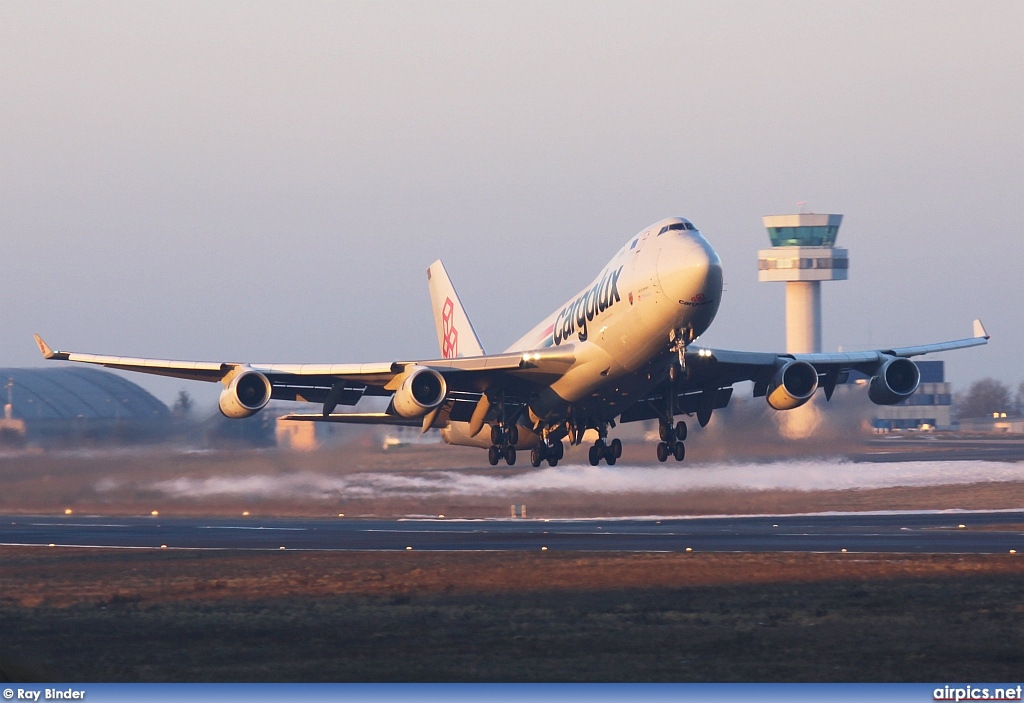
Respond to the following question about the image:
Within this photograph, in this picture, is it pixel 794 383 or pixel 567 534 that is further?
pixel 567 534

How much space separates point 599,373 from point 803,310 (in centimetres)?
8622

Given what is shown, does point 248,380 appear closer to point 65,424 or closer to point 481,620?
point 481,620

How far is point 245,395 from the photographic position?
131ft

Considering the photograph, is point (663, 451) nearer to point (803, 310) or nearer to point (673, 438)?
point (673, 438)

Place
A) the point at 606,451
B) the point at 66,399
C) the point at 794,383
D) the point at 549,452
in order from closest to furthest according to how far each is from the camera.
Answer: the point at 794,383, the point at 549,452, the point at 606,451, the point at 66,399

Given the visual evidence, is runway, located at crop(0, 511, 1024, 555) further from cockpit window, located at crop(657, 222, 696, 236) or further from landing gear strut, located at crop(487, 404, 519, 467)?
cockpit window, located at crop(657, 222, 696, 236)

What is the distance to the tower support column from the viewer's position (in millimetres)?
119938

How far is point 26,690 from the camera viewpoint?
12305mm

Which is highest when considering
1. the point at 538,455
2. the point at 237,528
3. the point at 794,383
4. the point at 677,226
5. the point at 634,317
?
the point at 677,226

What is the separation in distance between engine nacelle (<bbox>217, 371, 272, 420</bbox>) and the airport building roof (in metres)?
38.9

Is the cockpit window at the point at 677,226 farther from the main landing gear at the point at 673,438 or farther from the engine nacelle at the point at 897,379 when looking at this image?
the engine nacelle at the point at 897,379

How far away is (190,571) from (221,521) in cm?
2080

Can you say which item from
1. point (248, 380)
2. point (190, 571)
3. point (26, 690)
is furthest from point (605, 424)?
point (26, 690)

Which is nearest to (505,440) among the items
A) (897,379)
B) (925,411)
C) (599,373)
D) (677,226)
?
(599,373)
